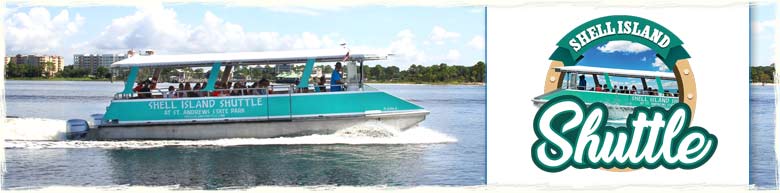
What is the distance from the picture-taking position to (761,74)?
39.0 feet

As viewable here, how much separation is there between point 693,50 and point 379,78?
8402 millimetres

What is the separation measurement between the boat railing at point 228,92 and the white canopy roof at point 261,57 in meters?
0.53

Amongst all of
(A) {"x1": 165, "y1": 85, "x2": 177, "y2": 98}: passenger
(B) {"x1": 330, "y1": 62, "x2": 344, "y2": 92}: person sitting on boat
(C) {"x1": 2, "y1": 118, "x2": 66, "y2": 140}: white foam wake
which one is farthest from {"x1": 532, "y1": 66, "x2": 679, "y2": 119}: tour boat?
(C) {"x1": 2, "y1": 118, "x2": 66, "y2": 140}: white foam wake

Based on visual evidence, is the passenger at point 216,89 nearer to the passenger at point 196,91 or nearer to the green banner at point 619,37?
the passenger at point 196,91

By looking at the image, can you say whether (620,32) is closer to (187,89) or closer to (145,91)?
(187,89)

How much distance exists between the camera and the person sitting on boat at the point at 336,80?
17297 mm

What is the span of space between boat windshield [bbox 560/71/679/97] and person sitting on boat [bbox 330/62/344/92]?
6.49 metres

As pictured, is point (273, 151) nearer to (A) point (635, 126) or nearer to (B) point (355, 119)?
(B) point (355, 119)

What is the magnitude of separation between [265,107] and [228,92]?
82cm

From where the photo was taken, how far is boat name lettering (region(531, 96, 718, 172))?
11.2 m

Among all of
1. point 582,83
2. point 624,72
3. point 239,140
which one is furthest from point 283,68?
point 624,72

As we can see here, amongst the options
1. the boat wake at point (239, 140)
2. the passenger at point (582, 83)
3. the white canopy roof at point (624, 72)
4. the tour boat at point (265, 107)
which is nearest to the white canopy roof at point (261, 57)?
the tour boat at point (265, 107)

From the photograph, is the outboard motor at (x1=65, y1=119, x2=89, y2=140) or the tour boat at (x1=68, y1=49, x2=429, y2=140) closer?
the tour boat at (x1=68, y1=49, x2=429, y2=140)

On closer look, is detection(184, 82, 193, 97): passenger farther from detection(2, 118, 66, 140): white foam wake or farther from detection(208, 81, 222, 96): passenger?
detection(2, 118, 66, 140): white foam wake
